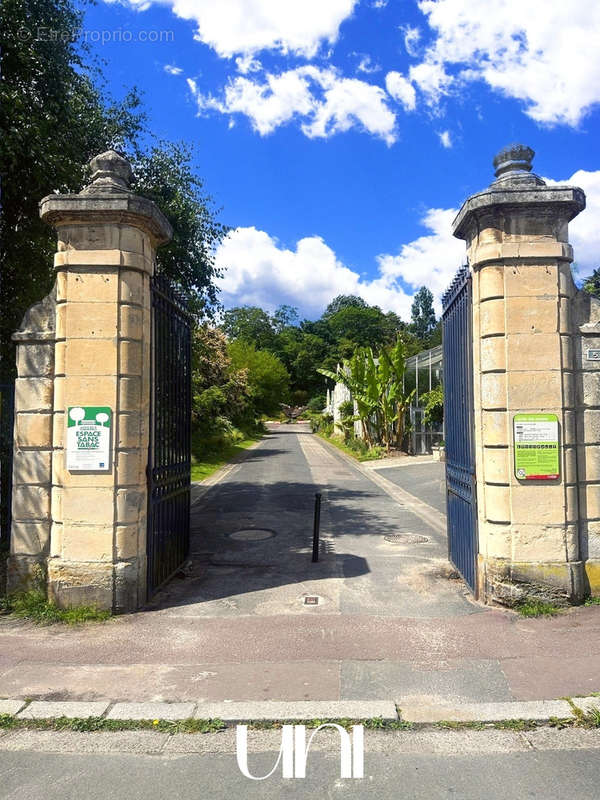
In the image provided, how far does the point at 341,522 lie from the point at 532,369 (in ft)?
20.3

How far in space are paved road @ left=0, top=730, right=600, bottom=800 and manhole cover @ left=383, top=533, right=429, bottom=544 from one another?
5.78 meters

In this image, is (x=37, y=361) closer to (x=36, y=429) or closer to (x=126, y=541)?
(x=36, y=429)

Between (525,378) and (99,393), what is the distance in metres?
4.43

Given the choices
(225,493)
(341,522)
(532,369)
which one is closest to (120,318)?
(532,369)

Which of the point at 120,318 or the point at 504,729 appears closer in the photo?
the point at 504,729

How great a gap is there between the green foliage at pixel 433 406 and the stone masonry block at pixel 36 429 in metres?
21.1

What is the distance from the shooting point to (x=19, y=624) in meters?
5.75

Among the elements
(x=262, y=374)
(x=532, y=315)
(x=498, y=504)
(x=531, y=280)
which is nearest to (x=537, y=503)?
(x=498, y=504)

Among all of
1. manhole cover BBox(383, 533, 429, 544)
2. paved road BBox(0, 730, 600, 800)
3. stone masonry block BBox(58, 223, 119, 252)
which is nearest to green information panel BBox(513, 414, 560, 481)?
paved road BBox(0, 730, 600, 800)

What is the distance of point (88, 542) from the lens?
6.01 metres

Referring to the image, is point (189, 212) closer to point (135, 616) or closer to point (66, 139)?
point (66, 139)

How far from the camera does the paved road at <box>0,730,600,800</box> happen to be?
3.14 metres

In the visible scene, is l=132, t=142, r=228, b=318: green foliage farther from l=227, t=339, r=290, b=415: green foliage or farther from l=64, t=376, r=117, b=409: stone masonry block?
l=227, t=339, r=290, b=415: green foliage

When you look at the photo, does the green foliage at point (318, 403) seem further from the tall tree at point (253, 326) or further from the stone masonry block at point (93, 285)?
the stone masonry block at point (93, 285)
